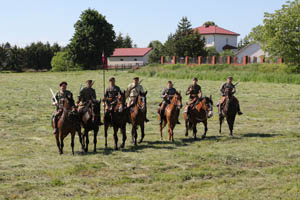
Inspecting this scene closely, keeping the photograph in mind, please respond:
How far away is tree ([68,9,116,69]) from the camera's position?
9594 centimetres

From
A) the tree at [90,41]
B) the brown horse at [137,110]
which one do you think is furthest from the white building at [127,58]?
the brown horse at [137,110]

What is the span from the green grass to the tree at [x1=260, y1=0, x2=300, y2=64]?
1.82 m

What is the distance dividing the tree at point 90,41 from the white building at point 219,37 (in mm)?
36579

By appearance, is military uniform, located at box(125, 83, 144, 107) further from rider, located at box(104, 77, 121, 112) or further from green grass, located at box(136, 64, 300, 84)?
green grass, located at box(136, 64, 300, 84)

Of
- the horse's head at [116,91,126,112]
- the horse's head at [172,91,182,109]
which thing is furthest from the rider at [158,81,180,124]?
the horse's head at [116,91,126,112]

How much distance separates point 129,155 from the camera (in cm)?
1441

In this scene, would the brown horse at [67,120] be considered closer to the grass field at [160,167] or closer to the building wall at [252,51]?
→ the grass field at [160,167]

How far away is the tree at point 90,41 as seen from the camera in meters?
95.9

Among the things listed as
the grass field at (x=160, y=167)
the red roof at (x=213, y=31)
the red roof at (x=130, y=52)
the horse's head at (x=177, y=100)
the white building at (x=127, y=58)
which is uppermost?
the red roof at (x=213, y=31)

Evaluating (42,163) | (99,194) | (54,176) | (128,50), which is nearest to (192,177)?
(99,194)

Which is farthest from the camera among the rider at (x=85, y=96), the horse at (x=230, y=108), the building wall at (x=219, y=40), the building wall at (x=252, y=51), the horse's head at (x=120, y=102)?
the building wall at (x=219, y=40)

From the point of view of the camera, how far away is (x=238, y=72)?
189 feet

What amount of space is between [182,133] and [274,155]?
6111mm

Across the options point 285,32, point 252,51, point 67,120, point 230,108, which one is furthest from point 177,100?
point 252,51
